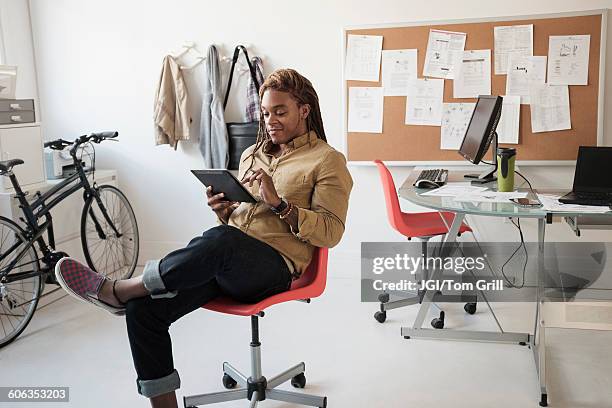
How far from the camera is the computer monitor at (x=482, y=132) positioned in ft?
10.4

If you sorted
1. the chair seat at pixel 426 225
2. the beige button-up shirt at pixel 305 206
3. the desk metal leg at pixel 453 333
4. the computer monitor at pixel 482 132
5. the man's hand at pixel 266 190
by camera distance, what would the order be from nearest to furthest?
the man's hand at pixel 266 190
the beige button-up shirt at pixel 305 206
the desk metal leg at pixel 453 333
the computer monitor at pixel 482 132
the chair seat at pixel 426 225

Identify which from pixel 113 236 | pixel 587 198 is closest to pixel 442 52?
pixel 587 198

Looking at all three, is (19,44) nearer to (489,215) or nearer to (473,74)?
(473,74)

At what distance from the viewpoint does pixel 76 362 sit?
118 inches

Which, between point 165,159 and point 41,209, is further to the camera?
point 165,159

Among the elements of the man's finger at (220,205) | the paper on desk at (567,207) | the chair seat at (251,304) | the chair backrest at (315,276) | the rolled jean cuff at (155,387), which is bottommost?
the rolled jean cuff at (155,387)

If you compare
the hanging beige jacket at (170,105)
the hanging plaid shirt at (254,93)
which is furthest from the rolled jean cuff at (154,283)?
the hanging beige jacket at (170,105)

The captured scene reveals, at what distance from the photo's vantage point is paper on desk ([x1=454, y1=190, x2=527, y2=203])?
8.88ft

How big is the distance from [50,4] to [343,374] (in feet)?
10.7

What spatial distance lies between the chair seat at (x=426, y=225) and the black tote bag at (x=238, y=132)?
113 cm

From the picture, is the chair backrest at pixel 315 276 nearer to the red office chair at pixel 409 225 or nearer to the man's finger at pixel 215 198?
the man's finger at pixel 215 198

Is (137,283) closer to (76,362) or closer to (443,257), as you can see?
(76,362)

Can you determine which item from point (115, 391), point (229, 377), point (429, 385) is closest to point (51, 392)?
point (115, 391)

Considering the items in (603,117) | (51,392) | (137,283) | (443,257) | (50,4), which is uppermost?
(50,4)
